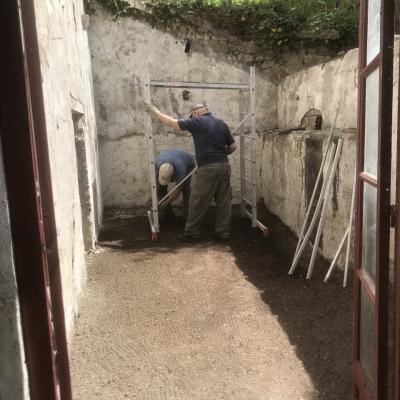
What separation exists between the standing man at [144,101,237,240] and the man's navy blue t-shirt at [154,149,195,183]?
0.55 m

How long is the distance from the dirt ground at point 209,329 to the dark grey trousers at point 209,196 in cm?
60

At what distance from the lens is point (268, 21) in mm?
7016

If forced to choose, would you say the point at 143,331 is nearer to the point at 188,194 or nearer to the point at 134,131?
the point at 188,194

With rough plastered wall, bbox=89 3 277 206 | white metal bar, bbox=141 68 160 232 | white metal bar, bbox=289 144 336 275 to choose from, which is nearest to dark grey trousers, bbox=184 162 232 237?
white metal bar, bbox=141 68 160 232

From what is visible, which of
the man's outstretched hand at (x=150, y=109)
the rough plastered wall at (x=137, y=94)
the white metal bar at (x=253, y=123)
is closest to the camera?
the man's outstretched hand at (x=150, y=109)

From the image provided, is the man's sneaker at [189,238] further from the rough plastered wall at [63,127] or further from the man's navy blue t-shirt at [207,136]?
the rough plastered wall at [63,127]

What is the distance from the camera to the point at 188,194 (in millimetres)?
6457

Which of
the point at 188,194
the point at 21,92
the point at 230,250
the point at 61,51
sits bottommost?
the point at 230,250

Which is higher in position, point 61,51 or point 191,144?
point 61,51

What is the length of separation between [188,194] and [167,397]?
419 cm

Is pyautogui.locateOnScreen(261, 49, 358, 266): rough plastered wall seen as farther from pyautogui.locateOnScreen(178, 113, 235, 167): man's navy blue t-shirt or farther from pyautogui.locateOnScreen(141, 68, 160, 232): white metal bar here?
pyautogui.locateOnScreen(141, 68, 160, 232): white metal bar

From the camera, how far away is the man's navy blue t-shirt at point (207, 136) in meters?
5.43

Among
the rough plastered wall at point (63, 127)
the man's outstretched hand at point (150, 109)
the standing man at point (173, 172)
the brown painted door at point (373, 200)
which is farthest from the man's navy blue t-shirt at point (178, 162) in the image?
the brown painted door at point (373, 200)

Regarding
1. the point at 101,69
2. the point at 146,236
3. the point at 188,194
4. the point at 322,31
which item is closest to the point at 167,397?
the point at 146,236
